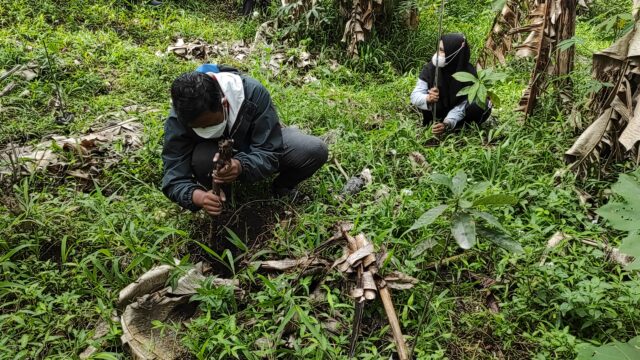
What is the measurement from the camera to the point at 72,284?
2.47m

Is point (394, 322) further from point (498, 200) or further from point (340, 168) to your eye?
point (340, 168)

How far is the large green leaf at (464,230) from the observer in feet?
5.95

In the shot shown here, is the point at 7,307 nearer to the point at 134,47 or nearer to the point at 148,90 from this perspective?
the point at 148,90

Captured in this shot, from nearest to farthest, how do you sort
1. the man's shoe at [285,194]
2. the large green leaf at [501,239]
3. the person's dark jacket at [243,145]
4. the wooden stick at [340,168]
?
the large green leaf at [501,239]
the person's dark jacket at [243,145]
the man's shoe at [285,194]
the wooden stick at [340,168]

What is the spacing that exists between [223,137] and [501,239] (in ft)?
5.19

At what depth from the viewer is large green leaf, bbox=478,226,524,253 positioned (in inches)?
78.2

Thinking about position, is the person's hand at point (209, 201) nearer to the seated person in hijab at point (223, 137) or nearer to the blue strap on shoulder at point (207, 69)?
the seated person in hijab at point (223, 137)

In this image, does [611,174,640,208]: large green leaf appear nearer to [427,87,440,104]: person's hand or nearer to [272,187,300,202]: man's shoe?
[272,187,300,202]: man's shoe

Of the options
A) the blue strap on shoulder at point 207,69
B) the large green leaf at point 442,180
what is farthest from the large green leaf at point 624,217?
the blue strap on shoulder at point 207,69

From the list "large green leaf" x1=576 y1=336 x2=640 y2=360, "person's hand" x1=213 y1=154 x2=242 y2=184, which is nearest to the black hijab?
"person's hand" x1=213 y1=154 x2=242 y2=184

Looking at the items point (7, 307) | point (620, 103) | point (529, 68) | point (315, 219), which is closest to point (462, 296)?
point (315, 219)

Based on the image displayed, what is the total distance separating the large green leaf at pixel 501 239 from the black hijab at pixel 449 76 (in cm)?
215

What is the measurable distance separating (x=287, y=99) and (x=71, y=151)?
1.73 meters

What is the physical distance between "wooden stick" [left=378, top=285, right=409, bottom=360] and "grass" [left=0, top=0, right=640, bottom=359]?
11cm
